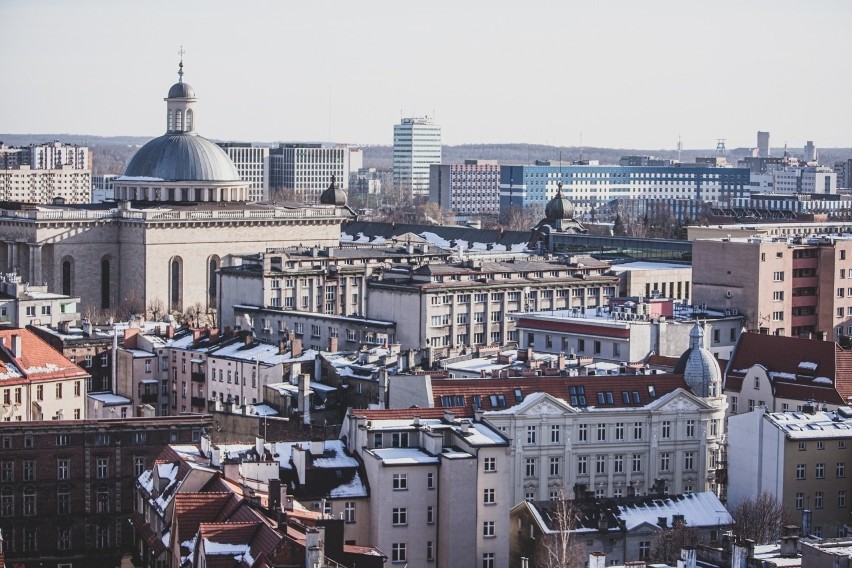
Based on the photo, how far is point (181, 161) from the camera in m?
135

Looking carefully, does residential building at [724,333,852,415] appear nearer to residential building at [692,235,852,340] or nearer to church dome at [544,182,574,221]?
residential building at [692,235,852,340]

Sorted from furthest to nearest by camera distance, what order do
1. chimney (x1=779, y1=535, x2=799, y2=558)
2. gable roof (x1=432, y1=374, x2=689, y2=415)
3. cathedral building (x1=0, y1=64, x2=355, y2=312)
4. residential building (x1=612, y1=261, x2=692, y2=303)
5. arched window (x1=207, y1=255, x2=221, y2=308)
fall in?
arched window (x1=207, y1=255, x2=221, y2=308) < cathedral building (x1=0, y1=64, x2=355, y2=312) < residential building (x1=612, y1=261, x2=692, y2=303) < gable roof (x1=432, y1=374, x2=689, y2=415) < chimney (x1=779, y1=535, x2=799, y2=558)

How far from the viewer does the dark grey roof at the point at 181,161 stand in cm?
13425

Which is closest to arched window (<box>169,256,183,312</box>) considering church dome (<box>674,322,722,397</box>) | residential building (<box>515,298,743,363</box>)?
residential building (<box>515,298,743,363</box>)

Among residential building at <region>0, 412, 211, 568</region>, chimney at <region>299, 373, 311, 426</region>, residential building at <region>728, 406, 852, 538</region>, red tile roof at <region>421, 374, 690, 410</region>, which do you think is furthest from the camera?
chimney at <region>299, 373, 311, 426</region>

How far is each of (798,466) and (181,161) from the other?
273ft

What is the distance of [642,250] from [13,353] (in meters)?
60.3

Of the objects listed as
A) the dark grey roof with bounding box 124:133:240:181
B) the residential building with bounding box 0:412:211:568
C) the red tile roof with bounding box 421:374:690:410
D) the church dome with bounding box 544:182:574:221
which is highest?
the dark grey roof with bounding box 124:133:240:181

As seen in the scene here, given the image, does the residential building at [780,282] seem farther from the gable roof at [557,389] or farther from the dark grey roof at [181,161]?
the dark grey roof at [181,161]

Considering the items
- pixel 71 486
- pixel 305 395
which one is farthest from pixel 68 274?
pixel 71 486

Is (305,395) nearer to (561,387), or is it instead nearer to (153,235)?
(561,387)

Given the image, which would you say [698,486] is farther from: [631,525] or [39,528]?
[39,528]

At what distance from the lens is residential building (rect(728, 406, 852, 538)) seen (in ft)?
185

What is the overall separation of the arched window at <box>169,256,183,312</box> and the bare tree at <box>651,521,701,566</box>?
8041 centimetres
